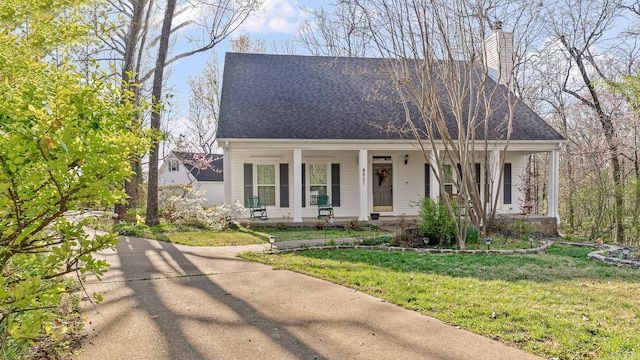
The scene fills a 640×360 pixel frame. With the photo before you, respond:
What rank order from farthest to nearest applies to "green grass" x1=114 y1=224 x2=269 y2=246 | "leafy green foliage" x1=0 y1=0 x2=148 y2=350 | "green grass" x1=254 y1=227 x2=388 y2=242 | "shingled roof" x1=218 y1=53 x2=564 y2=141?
"shingled roof" x1=218 y1=53 x2=564 y2=141 < "green grass" x1=254 y1=227 x2=388 y2=242 < "green grass" x1=114 y1=224 x2=269 y2=246 < "leafy green foliage" x1=0 y1=0 x2=148 y2=350

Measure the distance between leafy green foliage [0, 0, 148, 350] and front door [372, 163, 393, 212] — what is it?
42.8 feet

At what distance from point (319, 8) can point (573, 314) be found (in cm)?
983

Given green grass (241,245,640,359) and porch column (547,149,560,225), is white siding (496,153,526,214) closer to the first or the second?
porch column (547,149,560,225)

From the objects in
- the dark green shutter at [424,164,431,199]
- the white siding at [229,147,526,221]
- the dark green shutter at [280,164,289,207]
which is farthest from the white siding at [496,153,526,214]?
the dark green shutter at [280,164,289,207]

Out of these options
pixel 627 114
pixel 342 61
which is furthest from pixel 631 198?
pixel 342 61

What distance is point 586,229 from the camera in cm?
1680

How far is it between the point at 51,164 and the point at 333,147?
11.8 meters

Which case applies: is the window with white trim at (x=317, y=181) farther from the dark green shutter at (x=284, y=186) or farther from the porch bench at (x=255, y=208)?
the porch bench at (x=255, y=208)

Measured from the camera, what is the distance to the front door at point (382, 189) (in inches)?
618

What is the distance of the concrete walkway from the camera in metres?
3.61

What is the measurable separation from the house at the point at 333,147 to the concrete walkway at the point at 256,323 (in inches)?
307

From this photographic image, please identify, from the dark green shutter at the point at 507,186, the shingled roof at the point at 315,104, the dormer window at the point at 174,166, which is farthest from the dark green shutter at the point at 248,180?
the dormer window at the point at 174,166

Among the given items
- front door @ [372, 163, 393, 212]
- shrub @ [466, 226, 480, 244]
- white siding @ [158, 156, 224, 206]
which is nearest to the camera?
shrub @ [466, 226, 480, 244]

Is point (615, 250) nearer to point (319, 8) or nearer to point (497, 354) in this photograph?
point (497, 354)
